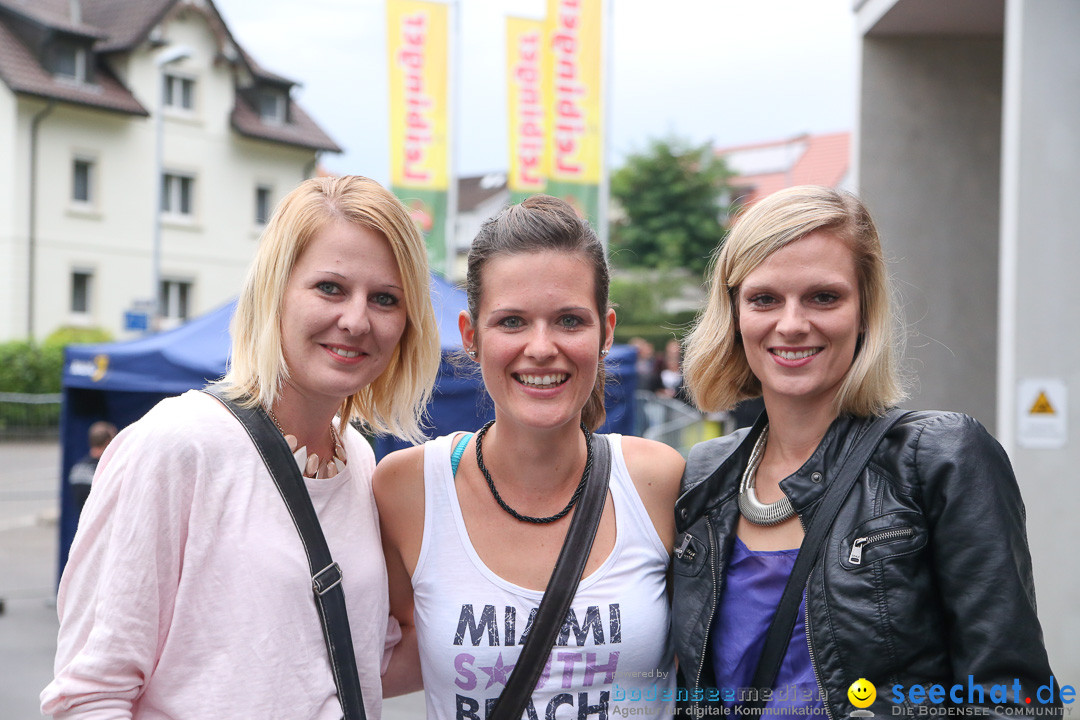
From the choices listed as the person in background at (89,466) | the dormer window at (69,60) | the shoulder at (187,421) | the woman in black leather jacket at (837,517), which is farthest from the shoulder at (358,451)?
the dormer window at (69,60)

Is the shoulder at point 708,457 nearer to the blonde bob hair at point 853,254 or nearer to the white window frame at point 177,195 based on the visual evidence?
the blonde bob hair at point 853,254

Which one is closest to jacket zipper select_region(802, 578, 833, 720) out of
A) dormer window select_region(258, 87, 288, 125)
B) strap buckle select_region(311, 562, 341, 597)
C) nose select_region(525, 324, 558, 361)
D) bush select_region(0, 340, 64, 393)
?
nose select_region(525, 324, 558, 361)

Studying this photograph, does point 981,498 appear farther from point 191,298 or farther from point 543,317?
point 191,298

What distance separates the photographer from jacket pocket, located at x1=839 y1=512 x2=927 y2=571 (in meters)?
1.87

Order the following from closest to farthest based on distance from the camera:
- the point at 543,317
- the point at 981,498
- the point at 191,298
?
the point at 981,498, the point at 543,317, the point at 191,298

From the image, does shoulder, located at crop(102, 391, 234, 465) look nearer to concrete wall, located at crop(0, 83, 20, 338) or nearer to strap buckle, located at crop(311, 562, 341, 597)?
strap buckle, located at crop(311, 562, 341, 597)

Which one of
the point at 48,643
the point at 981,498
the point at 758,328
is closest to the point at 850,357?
the point at 758,328

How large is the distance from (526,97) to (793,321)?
42.1 ft

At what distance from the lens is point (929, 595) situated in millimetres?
1867

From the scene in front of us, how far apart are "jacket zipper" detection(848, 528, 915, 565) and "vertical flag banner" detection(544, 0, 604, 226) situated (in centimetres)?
1240

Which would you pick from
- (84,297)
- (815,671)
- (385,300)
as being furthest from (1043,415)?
(84,297)

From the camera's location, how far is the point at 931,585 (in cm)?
187

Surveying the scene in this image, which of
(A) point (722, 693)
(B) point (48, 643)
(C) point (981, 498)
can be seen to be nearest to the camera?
(C) point (981, 498)

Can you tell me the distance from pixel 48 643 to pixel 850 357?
7104 mm
